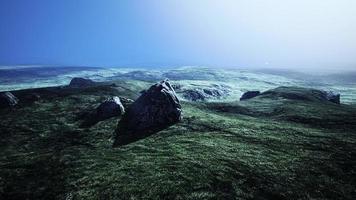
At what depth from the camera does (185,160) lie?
3856 centimetres

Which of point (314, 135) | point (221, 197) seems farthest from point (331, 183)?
point (314, 135)

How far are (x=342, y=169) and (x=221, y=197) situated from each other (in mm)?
16759

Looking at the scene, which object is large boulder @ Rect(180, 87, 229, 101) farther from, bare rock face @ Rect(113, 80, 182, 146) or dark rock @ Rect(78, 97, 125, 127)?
bare rock face @ Rect(113, 80, 182, 146)

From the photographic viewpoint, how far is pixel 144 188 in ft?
103

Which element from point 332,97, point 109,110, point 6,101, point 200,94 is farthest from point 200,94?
point 109,110

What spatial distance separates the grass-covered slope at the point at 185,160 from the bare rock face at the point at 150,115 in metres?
2.10

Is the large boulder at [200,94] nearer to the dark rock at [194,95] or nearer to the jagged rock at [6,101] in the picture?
the dark rock at [194,95]

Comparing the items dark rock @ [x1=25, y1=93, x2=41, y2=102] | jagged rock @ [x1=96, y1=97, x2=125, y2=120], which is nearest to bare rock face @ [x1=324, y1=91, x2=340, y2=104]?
jagged rock @ [x1=96, y1=97, x2=125, y2=120]

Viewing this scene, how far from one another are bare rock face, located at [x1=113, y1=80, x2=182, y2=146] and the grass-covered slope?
6.90ft

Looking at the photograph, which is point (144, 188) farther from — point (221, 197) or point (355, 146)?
point (355, 146)

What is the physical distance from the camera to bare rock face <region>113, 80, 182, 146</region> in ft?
175

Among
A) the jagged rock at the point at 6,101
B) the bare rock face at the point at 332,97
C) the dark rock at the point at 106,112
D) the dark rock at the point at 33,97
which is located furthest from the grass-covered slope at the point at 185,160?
the bare rock face at the point at 332,97

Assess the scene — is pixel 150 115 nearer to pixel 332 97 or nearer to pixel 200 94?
pixel 332 97

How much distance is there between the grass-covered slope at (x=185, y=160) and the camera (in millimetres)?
31234
